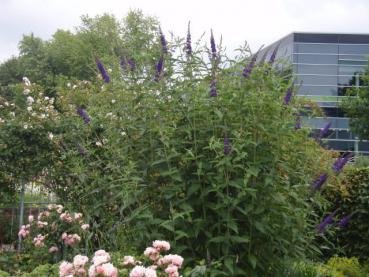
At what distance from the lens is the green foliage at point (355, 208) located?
24.5ft

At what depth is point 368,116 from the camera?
2198 cm

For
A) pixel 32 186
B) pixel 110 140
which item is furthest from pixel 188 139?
pixel 32 186

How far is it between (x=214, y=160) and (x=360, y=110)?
19.4 meters

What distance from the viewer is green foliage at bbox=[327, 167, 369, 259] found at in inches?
295

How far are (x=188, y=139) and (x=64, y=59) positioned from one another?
34708 mm

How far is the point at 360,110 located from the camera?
22203 millimetres

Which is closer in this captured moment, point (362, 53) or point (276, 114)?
point (276, 114)

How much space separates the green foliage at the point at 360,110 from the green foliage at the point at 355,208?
1509cm

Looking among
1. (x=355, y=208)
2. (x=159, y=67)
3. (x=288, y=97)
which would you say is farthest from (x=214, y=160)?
(x=355, y=208)

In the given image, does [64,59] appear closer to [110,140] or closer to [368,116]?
[368,116]

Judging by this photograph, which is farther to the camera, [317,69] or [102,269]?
[317,69]

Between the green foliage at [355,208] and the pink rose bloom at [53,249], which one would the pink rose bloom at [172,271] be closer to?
the pink rose bloom at [53,249]

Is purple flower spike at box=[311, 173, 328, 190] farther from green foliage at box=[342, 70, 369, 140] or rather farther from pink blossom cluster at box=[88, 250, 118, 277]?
green foliage at box=[342, 70, 369, 140]

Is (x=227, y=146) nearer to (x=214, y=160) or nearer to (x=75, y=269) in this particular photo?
(x=214, y=160)
